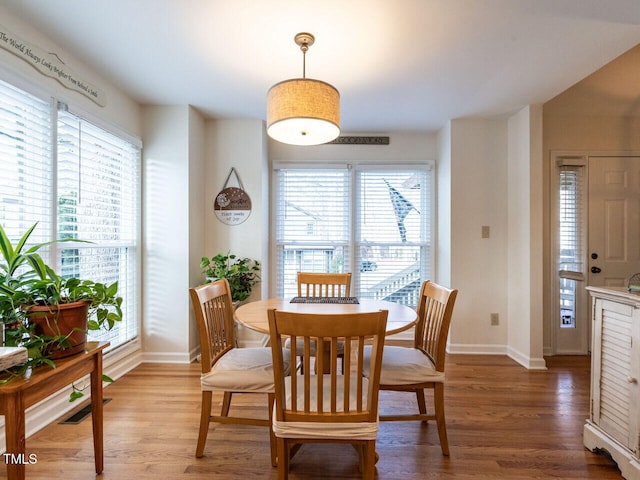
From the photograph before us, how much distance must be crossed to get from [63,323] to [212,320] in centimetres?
68

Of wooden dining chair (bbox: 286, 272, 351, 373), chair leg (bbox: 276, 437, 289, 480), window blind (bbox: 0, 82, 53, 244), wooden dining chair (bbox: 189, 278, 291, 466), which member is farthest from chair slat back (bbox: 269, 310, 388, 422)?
window blind (bbox: 0, 82, 53, 244)

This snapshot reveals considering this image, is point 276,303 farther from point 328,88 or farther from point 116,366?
point 116,366

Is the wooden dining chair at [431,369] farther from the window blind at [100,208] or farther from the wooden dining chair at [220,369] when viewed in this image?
the window blind at [100,208]

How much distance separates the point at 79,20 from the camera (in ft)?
6.25

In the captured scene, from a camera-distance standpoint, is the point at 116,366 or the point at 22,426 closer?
the point at 22,426

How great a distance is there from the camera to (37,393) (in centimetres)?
128

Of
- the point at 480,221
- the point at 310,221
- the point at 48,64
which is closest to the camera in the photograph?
the point at 48,64

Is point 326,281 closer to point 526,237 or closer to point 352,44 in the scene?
point 352,44

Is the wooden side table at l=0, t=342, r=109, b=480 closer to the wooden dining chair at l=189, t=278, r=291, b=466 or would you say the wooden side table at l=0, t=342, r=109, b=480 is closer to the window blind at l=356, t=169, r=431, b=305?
the wooden dining chair at l=189, t=278, r=291, b=466

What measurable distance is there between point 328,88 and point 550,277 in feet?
9.89

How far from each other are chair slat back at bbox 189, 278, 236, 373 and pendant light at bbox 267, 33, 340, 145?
3.28ft

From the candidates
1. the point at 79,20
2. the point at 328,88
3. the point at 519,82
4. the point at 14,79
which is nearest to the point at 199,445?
the point at 328,88

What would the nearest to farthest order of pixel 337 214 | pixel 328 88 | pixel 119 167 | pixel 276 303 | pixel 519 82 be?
pixel 328 88 < pixel 276 303 < pixel 519 82 < pixel 119 167 < pixel 337 214

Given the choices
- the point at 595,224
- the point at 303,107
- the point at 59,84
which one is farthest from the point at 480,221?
the point at 59,84
